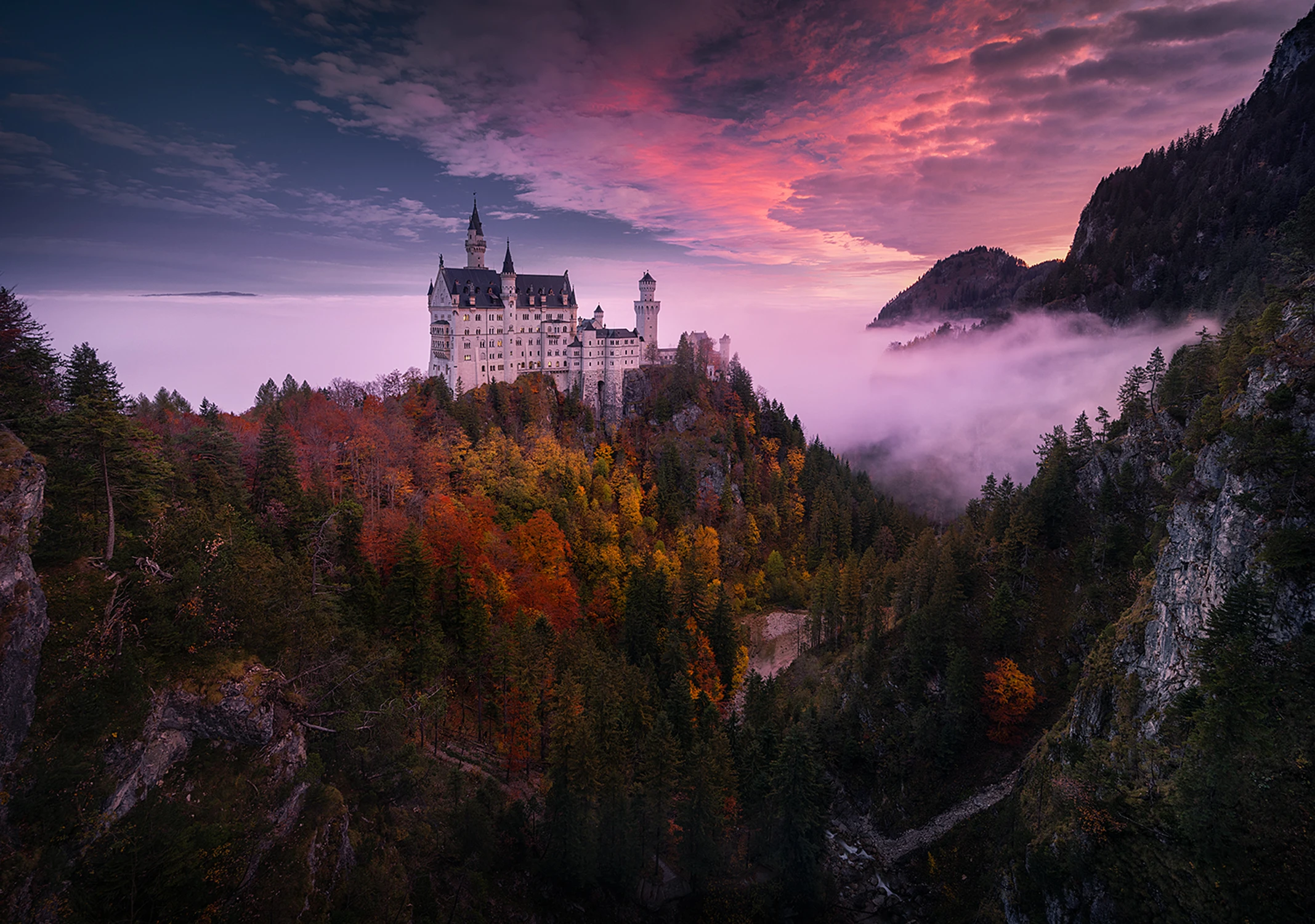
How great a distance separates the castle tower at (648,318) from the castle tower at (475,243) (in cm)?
3083

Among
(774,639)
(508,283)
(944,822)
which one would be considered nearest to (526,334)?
(508,283)

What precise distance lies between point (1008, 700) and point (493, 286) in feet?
294

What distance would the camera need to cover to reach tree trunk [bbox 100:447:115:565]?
2538cm

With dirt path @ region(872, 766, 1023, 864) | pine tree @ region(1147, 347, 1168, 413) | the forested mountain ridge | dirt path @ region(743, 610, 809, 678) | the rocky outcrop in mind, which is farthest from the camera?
dirt path @ region(743, 610, 809, 678)

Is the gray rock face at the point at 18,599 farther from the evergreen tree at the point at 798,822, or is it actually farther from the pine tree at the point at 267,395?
the pine tree at the point at 267,395

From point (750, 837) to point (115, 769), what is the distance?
134 feet

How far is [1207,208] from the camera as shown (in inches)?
4653

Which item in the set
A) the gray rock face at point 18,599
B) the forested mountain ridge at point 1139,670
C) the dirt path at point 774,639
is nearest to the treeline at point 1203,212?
the forested mountain ridge at point 1139,670

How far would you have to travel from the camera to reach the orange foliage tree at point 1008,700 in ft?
171

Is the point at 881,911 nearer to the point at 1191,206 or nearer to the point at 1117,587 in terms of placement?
the point at 1117,587

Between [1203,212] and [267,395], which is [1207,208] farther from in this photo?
[267,395]

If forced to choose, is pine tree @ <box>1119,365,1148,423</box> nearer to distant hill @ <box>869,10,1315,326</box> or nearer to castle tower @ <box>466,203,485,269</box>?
distant hill @ <box>869,10,1315,326</box>

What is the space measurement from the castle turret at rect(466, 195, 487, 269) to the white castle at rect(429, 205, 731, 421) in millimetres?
144

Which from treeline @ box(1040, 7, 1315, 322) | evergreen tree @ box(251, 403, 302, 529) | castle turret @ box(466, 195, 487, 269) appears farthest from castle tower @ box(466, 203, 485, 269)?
treeline @ box(1040, 7, 1315, 322)
